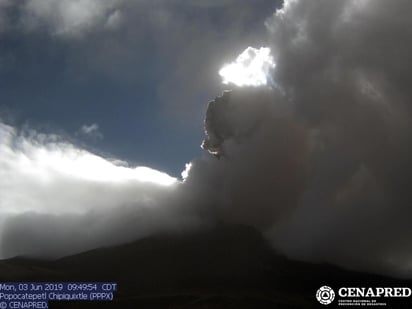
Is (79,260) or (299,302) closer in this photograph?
(299,302)

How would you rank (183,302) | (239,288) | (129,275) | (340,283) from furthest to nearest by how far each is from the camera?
(340,283)
(129,275)
(239,288)
(183,302)

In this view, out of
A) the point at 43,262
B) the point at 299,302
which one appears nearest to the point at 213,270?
the point at 299,302

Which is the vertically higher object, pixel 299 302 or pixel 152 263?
pixel 152 263

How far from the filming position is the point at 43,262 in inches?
7859

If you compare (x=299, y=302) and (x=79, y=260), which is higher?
(x=79, y=260)

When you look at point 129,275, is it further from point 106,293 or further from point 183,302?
point 183,302

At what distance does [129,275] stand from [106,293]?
35.5 metres

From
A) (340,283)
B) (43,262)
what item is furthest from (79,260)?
(340,283)

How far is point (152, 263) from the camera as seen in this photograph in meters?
179

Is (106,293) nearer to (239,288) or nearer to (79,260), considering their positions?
(239,288)

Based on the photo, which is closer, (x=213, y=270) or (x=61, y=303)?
(x=61, y=303)

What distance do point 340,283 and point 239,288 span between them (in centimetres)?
5004

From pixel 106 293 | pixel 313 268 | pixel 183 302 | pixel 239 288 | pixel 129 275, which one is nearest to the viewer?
pixel 183 302

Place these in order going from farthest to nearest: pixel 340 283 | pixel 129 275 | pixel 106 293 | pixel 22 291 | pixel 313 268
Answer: pixel 313 268
pixel 340 283
pixel 129 275
pixel 106 293
pixel 22 291
